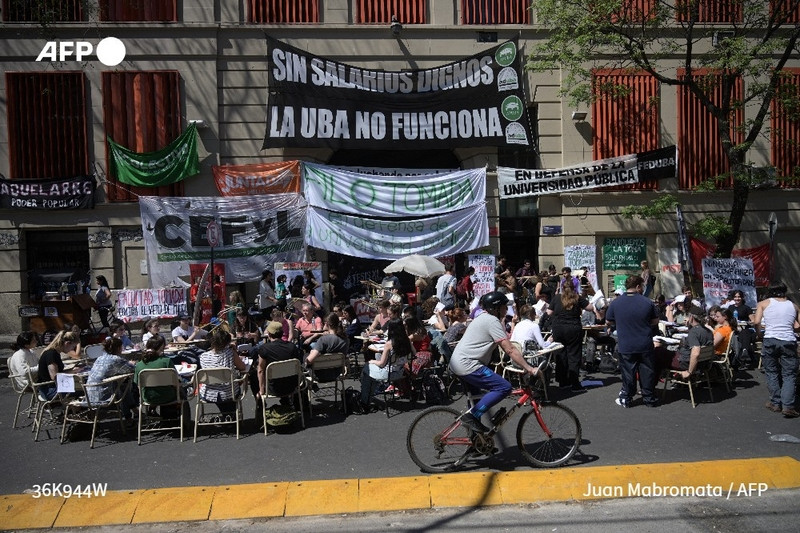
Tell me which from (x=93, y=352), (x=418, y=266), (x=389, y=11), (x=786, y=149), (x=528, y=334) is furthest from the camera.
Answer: (x=786, y=149)

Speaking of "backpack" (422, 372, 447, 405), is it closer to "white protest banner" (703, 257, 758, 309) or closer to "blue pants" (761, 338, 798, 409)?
"blue pants" (761, 338, 798, 409)

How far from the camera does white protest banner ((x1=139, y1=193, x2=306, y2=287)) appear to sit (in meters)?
16.6

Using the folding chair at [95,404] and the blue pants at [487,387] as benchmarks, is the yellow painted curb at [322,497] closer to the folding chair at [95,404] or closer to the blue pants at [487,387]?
the blue pants at [487,387]

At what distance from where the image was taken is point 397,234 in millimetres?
16766

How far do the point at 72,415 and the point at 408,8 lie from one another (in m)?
13.8

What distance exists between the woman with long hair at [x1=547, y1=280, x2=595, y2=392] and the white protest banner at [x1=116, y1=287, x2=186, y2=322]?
9368 millimetres

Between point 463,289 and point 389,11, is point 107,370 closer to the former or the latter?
point 463,289

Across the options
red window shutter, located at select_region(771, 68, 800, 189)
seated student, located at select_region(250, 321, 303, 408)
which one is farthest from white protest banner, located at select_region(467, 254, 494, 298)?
red window shutter, located at select_region(771, 68, 800, 189)

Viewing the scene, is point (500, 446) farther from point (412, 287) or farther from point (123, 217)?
point (123, 217)

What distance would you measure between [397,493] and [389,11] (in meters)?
14.8

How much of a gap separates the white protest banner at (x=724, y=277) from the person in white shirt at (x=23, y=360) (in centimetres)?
1405

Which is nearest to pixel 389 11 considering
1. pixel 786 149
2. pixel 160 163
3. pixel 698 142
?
pixel 160 163

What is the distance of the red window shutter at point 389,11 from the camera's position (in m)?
18.0

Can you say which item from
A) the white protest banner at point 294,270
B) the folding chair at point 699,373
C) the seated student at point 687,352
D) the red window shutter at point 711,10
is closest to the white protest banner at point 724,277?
the red window shutter at point 711,10
